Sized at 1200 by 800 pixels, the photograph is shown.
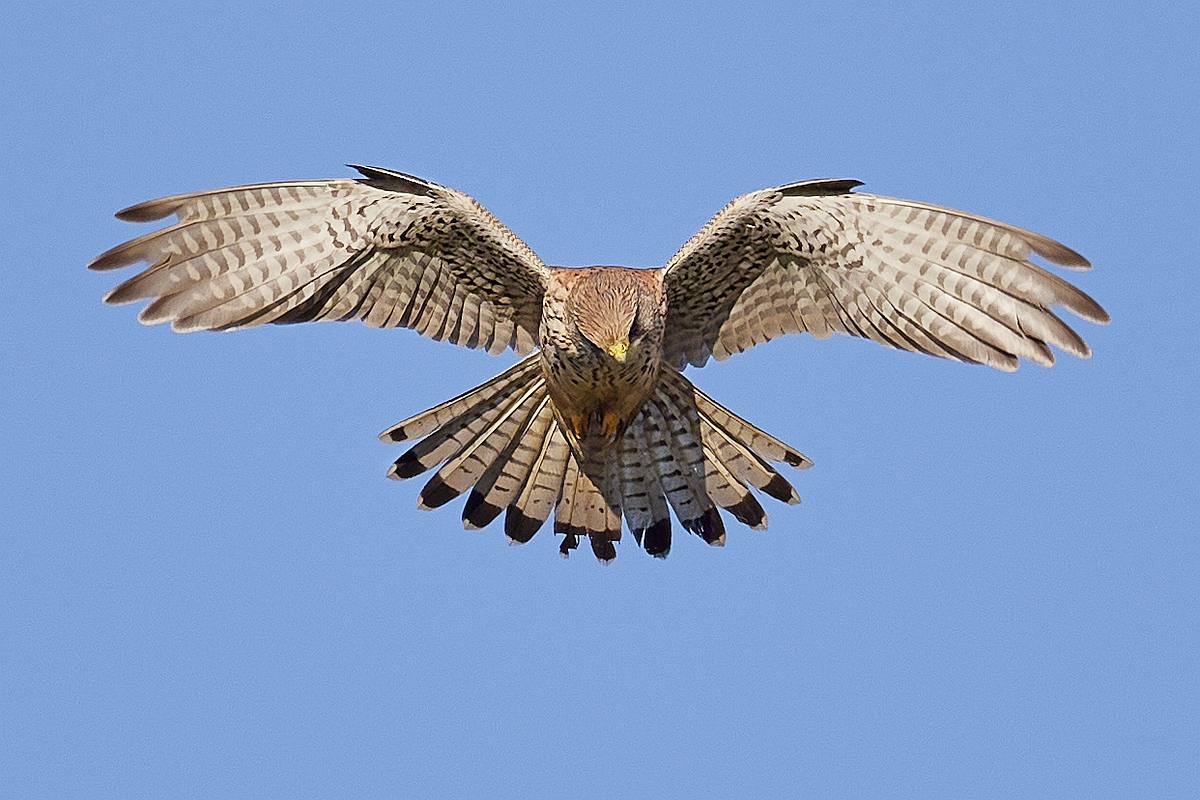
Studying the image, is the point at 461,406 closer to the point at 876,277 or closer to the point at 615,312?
the point at 615,312

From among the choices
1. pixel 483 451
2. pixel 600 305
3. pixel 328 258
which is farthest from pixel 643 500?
pixel 328 258

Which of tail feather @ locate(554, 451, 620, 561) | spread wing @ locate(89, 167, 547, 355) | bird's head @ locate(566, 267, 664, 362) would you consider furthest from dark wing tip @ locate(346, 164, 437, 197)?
tail feather @ locate(554, 451, 620, 561)

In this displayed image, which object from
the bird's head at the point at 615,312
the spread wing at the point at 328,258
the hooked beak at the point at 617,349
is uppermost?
the spread wing at the point at 328,258

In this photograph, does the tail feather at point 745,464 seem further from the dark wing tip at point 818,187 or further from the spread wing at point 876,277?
the dark wing tip at point 818,187

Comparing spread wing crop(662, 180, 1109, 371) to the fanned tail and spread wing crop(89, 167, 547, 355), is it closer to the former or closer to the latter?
the fanned tail

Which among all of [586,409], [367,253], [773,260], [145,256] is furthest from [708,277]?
[145,256]

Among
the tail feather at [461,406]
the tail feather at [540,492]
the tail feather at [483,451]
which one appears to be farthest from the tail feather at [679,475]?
the tail feather at [461,406]

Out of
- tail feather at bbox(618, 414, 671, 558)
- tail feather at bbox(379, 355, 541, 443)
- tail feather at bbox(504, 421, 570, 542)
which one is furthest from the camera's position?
tail feather at bbox(618, 414, 671, 558)
